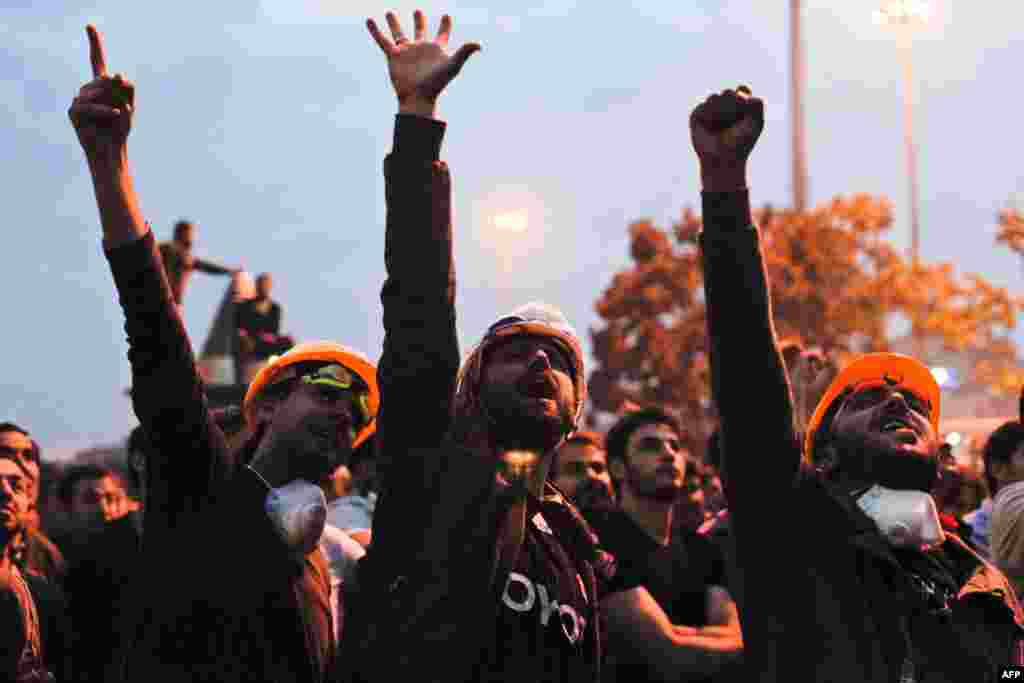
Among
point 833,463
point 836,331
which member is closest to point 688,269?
point 836,331

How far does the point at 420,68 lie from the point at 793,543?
137cm

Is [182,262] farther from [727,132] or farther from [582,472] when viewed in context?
[727,132]

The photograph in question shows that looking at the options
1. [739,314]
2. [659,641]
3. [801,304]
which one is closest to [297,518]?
[739,314]

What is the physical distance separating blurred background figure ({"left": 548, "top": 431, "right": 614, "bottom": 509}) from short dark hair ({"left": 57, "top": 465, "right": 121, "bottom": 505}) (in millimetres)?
3645

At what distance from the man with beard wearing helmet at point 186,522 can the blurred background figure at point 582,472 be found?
2961mm

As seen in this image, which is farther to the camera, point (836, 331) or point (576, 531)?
point (836, 331)

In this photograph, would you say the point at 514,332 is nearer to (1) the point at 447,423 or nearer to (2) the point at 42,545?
(1) the point at 447,423

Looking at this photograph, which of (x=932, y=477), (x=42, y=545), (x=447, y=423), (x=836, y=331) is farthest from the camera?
(x=836, y=331)

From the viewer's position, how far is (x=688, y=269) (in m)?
38.6

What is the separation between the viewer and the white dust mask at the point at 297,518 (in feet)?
12.1

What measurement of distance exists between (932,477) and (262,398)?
5.93 ft

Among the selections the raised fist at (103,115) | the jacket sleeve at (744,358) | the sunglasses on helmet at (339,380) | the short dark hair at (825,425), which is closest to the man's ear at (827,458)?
the short dark hair at (825,425)

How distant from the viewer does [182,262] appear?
12.3 metres

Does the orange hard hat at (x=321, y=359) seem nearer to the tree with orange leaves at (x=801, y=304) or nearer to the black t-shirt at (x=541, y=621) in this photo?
the black t-shirt at (x=541, y=621)
